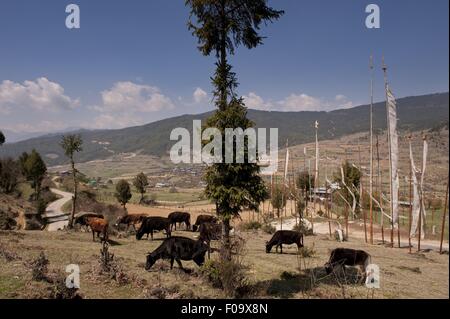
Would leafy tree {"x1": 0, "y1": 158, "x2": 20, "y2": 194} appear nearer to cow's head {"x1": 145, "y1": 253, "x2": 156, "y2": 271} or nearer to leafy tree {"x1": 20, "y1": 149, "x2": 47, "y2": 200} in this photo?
leafy tree {"x1": 20, "y1": 149, "x2": 47, "y2": 200}

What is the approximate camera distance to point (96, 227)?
76.2 ft

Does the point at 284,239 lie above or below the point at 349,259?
below

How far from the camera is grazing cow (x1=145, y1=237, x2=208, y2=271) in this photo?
50.0 feet

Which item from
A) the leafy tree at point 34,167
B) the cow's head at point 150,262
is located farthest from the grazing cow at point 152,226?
the leafy tree at point 34,167

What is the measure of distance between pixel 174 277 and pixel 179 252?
1.23m

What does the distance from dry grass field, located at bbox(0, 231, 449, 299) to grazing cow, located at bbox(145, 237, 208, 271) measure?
0.49 m

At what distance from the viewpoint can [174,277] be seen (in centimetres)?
1434

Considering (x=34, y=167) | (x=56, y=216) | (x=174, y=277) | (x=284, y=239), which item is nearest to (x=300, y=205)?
(x=284, y=239)

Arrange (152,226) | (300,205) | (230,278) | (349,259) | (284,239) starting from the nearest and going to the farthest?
(230,278) → (349,259) → (284,239) → (152,226) → (300,205)

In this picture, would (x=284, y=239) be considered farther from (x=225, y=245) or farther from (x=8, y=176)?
(x=8, y=176)

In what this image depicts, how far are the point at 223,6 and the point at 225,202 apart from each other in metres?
7.58

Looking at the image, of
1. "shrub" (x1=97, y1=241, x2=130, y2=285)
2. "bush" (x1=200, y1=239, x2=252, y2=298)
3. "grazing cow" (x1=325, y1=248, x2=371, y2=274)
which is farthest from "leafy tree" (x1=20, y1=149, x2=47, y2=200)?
"grazing cow" (x1=325, y1=248, x2=371, y2=274)

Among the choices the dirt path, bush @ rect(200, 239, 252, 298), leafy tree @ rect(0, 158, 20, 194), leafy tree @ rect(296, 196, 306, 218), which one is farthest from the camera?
leafy tree @ rect(0, 158, 20, 194)
